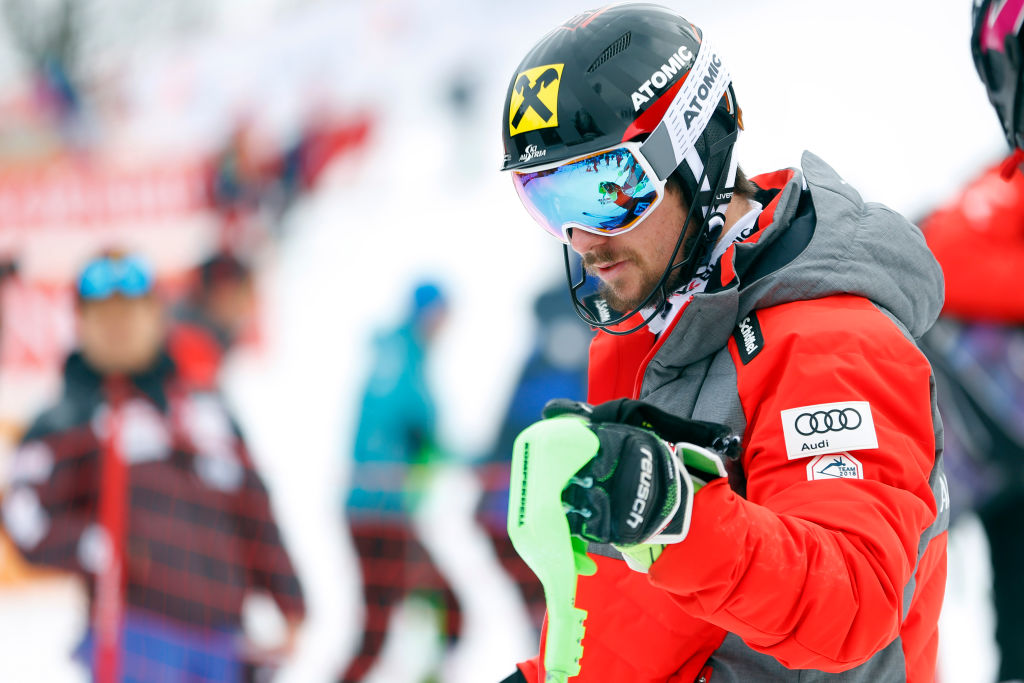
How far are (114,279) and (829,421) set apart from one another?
13.8ft

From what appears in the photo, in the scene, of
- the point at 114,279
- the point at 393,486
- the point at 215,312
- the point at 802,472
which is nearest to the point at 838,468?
the point at 802,472

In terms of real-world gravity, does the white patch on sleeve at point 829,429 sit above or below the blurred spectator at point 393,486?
above

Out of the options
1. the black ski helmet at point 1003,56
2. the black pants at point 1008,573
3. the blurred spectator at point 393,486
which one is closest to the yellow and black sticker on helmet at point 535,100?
the black ski helmet at point 1003,56

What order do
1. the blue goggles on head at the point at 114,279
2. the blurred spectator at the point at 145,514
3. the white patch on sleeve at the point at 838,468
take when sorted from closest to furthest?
the white patch on sleeve at the point at 838,468
the blurred spectator at the point at 145,514
the blue goggles on head at the point at 114,279

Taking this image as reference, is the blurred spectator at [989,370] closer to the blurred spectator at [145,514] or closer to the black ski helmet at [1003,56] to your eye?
the black ski helmet at [1003,56]

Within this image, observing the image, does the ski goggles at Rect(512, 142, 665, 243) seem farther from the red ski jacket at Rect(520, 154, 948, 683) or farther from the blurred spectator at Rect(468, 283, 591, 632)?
the blurred spectator at Rect(468, 283, 591, 632)

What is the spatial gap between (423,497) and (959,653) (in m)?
2.44

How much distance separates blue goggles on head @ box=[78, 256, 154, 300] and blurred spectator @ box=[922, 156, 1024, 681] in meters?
3.38

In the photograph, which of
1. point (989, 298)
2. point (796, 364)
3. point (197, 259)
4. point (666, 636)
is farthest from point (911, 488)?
point (197, 259)

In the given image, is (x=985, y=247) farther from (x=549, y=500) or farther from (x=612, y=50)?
(x=549, y=500)

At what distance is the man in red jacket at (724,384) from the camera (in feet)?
3.73

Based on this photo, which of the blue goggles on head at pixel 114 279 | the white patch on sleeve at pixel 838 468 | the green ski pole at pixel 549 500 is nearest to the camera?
the green ski pole at pixel 549 500

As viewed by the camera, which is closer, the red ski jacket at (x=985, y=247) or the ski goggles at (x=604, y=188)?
the ski goggles at (x=604, y=188)

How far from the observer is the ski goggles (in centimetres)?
158
